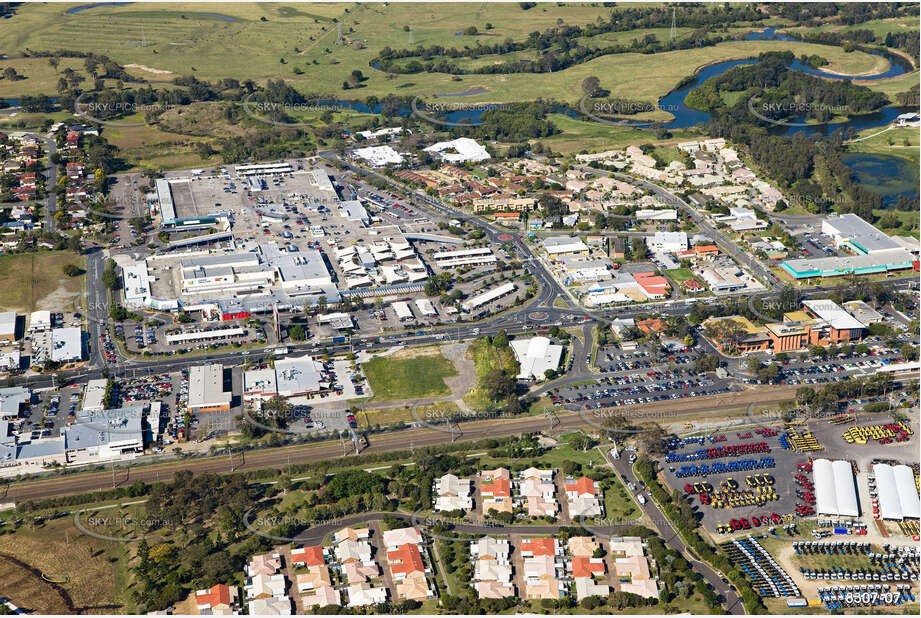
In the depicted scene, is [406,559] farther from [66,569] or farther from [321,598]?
[66,569]

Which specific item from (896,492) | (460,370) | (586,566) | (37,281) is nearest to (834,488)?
(896,492)

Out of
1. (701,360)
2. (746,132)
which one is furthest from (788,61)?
(701,360)

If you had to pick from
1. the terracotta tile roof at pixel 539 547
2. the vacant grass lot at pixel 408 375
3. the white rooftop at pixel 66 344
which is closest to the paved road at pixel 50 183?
the white rooftop at pixel 66 344

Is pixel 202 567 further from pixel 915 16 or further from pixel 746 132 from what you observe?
pixel 915 16

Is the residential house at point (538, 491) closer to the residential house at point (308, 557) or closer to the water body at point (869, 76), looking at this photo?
the residential house at point (308, 557)

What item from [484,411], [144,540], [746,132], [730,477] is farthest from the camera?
[746,132]

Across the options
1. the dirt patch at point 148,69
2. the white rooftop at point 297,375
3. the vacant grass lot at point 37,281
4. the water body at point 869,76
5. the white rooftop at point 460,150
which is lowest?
the white rooftop at point 297,375

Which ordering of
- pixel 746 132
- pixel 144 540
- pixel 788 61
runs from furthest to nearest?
pixel 788 61
pixel 746 132
pixel 144 540

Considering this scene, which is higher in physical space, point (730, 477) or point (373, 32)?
point (373, 32)

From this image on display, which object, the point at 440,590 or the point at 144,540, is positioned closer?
the point at 440,590
